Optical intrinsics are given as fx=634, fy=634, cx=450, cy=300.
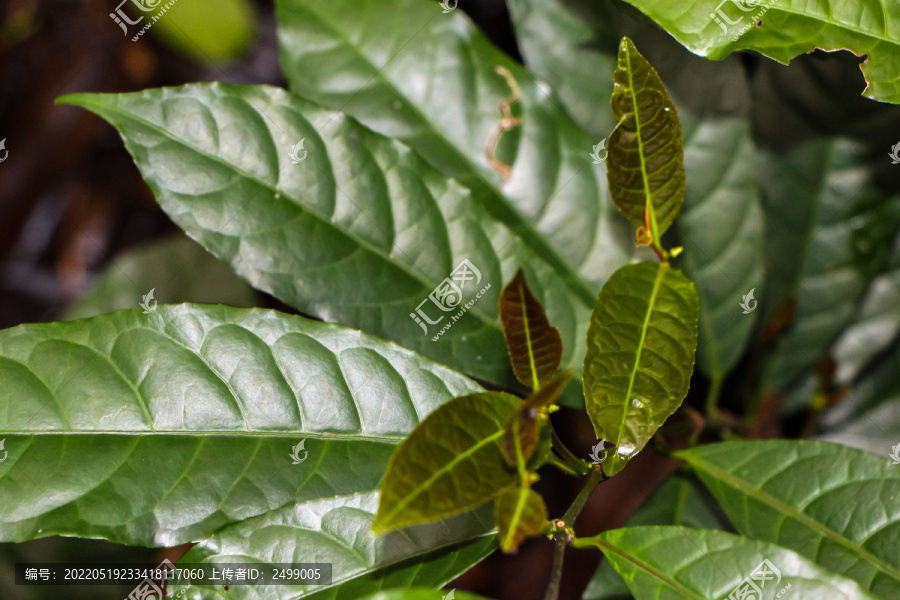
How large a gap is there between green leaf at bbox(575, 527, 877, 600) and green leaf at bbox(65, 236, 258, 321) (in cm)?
123

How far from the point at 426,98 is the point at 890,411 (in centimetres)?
117

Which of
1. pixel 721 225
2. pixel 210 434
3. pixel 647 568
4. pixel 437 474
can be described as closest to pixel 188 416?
pixel 210 434

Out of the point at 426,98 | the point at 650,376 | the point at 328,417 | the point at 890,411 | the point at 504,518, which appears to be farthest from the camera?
the point at 890,411

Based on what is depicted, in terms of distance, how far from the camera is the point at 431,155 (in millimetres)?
1126

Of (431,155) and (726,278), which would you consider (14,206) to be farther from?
(726,278)

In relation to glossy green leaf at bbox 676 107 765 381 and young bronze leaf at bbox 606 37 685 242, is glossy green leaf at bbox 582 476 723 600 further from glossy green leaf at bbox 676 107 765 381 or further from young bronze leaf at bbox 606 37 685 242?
young bronze leaf at bbox 606 37 685 242

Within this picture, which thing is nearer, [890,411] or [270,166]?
[270,166]

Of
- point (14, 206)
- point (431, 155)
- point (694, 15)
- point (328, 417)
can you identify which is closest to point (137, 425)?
point (328, 417)

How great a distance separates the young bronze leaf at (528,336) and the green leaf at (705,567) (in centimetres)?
24

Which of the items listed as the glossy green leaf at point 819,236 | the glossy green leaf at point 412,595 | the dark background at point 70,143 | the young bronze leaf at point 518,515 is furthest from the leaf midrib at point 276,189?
the dark background at point 70,143

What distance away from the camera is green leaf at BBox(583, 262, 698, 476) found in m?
0.71

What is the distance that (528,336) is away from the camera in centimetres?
78

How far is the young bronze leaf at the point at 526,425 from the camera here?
2.13 ft

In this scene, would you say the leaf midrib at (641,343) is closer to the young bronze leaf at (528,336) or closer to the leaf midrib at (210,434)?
the young bronze leaf at (528,336)
